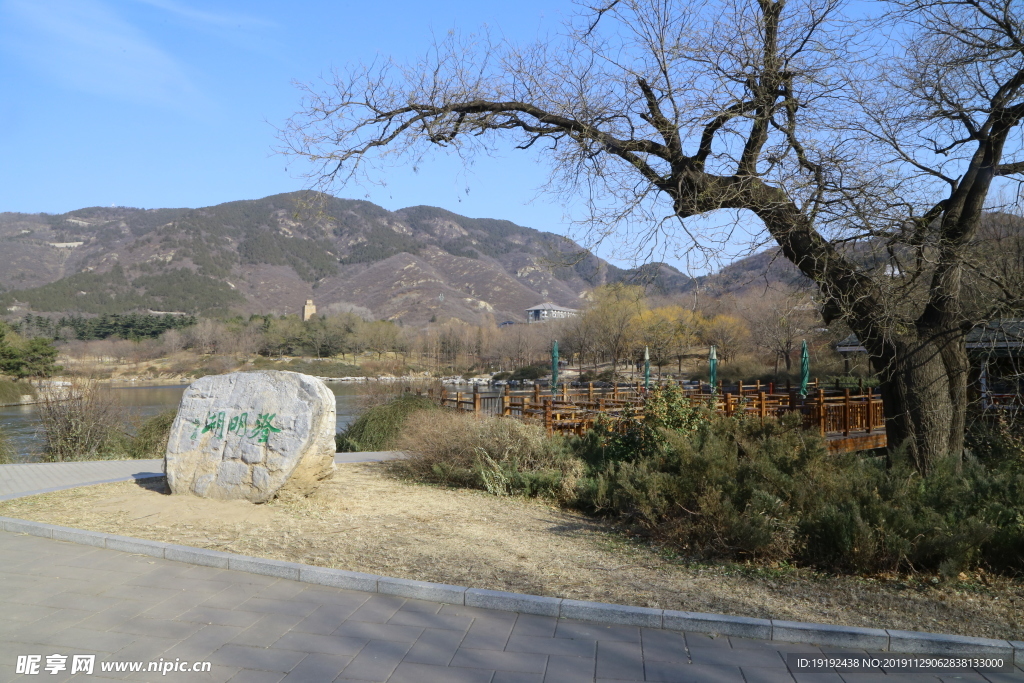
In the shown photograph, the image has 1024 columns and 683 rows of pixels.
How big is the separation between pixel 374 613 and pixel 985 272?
22.7 feet

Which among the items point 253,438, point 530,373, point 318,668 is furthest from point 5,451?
point 530,373

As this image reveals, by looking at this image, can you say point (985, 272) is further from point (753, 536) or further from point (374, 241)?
point (374, 241)

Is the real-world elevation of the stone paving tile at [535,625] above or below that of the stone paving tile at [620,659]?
below

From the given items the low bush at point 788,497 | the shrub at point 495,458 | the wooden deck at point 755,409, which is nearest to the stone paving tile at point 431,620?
the low bush at point 788,497

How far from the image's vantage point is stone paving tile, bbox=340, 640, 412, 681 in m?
3.79

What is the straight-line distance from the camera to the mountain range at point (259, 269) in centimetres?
12456

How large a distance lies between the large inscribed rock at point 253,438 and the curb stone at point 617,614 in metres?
2.12

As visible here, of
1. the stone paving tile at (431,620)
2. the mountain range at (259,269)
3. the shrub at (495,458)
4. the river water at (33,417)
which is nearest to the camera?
the stone paving tile at (431,620)

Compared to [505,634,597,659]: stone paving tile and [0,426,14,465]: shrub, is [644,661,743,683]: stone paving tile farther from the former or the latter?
[0,426,14,465]: shrub

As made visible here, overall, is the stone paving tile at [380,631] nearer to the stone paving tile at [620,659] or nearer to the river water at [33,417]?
the stone paving tile at [620,659]

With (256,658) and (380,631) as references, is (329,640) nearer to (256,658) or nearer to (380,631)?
(380,631)

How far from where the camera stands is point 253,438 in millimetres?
8250

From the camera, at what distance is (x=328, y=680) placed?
3727 mm

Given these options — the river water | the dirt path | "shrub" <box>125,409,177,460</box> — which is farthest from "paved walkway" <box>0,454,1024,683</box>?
the river water
